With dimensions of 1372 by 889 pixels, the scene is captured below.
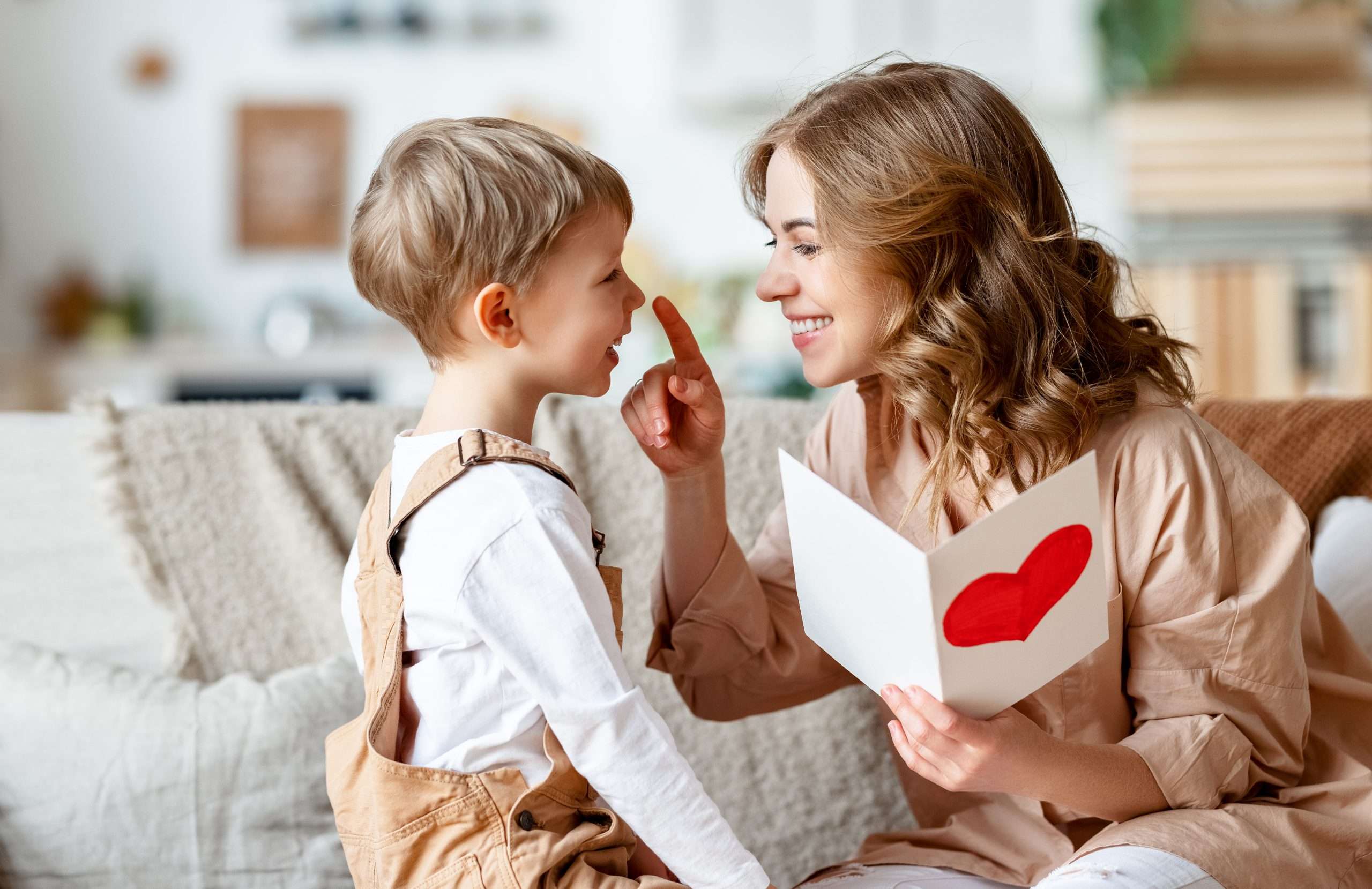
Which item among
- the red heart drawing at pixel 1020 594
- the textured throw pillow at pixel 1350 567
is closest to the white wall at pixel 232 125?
the textured throw pillow at pixel 1350 567

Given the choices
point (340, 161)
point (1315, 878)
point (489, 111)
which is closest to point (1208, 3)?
point (489, 111)

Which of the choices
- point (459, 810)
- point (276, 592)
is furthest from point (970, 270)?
point (276, 592)

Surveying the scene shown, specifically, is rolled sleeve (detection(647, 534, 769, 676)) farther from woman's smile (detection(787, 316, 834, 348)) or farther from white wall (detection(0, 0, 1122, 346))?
white wall (detection(0, 0, 1122, 346))

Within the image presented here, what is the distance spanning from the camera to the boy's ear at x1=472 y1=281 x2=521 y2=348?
3.05ft

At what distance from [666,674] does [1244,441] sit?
72cm

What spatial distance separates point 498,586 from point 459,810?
0.55 ft

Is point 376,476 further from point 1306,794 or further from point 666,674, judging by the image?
point 1306,794

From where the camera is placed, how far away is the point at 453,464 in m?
0.90

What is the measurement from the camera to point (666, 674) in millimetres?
1454

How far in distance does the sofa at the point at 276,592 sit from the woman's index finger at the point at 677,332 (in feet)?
1.31

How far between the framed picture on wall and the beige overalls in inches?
173

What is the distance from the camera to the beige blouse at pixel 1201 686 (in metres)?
0.99

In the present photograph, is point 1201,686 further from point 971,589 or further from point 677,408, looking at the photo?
point 677,408

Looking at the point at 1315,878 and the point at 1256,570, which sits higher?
the point at 1256,570
